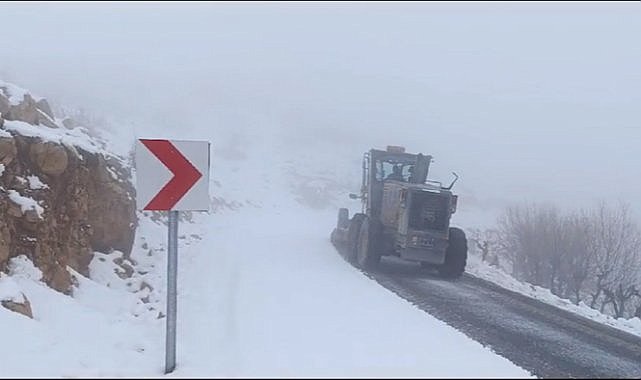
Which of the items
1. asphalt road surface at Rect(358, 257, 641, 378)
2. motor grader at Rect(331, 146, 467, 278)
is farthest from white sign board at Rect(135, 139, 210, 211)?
motor grader at Rect(331, 146, 467, 278)

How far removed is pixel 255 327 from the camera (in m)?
7.29

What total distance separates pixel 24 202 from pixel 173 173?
4756 millimetres

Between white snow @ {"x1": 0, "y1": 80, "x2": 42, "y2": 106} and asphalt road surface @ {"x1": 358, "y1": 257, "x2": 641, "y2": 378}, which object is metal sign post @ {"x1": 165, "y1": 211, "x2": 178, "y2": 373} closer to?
asphalt road surface @ {"x1": 358, "y1": 257, "x2": 641, "y2": 378}

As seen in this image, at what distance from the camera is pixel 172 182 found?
18.3ft

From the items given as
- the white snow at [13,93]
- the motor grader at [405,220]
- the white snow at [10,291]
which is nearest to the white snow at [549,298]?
the motor grader at [405,220]

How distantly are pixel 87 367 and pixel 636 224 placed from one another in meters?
23.2

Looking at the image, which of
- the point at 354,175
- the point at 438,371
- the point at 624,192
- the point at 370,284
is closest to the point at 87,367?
the point at 438,371

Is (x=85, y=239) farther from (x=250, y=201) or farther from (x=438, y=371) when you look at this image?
(x=250, y=201)

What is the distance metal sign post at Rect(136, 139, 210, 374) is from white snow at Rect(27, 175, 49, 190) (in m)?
4.88

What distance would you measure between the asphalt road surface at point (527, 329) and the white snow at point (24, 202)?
19.9 feet

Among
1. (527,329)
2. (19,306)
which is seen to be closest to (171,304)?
(19,306)

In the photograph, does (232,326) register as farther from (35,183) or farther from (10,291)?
(35,183)

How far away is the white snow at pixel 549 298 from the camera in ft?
38.3

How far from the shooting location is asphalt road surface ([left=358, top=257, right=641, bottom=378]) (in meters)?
7.08
